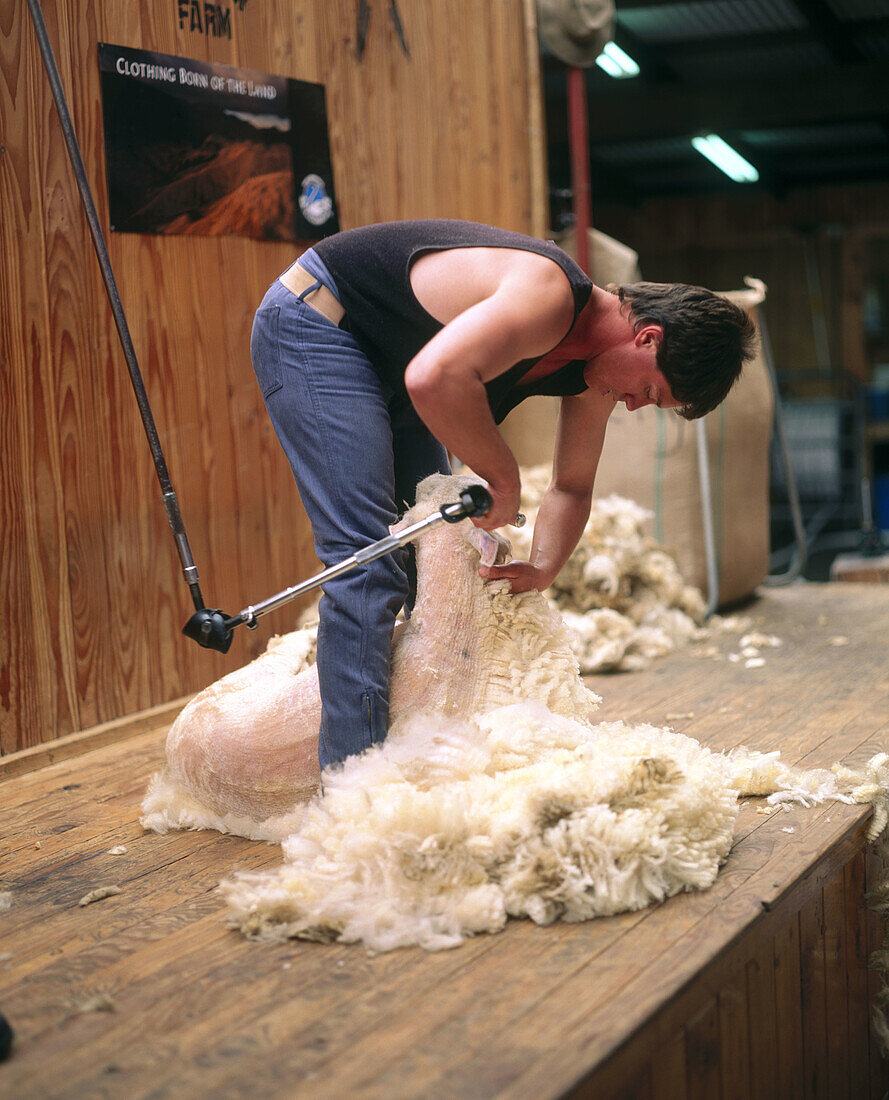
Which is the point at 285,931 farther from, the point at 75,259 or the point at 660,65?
the point at 660,65

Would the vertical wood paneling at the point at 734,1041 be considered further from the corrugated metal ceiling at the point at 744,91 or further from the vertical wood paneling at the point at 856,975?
the corrugated metal ceiling at the point at 744,91

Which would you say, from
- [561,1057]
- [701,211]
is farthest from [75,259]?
[701,211]

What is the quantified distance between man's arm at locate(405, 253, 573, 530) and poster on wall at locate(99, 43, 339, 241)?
137cm

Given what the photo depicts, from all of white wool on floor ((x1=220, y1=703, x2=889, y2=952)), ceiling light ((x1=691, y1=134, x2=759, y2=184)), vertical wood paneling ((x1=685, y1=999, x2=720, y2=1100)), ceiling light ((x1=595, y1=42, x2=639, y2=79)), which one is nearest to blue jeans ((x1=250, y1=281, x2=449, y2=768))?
white wool on floor ((x1=220, y1=703, x2=889, y2=952))

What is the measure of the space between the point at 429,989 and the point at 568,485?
3.13 feet

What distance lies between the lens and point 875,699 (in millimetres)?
2666

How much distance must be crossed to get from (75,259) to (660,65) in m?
4.99

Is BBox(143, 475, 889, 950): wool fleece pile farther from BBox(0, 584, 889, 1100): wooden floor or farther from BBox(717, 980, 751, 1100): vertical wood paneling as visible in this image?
BBox(717, 980, 751, 1100): vertical wood paneling

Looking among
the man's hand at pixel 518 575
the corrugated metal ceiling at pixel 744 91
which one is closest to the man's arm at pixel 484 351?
the man's hand at pixel 518 575

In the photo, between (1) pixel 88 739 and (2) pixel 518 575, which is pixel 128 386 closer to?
(1) pixel 88 739

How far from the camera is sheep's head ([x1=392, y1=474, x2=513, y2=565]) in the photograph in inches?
75.5

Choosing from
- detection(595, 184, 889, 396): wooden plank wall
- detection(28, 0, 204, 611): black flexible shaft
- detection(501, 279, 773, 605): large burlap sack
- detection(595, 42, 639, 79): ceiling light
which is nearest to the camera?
detection(28, 0, 204, 611): black flexible shaft

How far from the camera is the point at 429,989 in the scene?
1.37 meters

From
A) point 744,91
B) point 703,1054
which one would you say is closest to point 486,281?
point 703,1054
